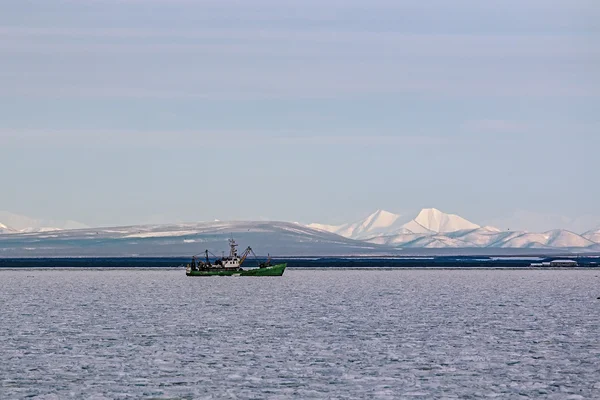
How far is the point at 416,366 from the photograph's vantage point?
200ft

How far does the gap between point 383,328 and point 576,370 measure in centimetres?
2742

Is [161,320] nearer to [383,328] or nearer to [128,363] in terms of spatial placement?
[383,328]

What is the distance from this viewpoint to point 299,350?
6875 cm

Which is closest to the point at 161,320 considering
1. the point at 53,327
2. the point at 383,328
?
the point at 53,327

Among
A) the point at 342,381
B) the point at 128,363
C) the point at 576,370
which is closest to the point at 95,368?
the point at 128,363

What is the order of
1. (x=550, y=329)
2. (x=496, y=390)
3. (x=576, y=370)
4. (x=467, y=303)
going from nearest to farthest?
1. (x=496, y=390)
2. (x=576, y=370)
3. (x=550, y=329)
4. (x=467, y=303)

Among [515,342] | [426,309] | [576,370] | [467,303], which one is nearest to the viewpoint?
[576,370]

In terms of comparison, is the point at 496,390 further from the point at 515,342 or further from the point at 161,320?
the point at 161,320

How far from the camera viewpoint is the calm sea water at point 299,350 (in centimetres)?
5322

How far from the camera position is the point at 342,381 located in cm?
5534

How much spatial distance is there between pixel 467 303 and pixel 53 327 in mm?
52074

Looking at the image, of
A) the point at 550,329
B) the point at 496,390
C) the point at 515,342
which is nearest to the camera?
the point at 496,390

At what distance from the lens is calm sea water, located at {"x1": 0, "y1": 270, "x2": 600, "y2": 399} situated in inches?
2095

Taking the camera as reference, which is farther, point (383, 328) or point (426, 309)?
point (426, 309)
